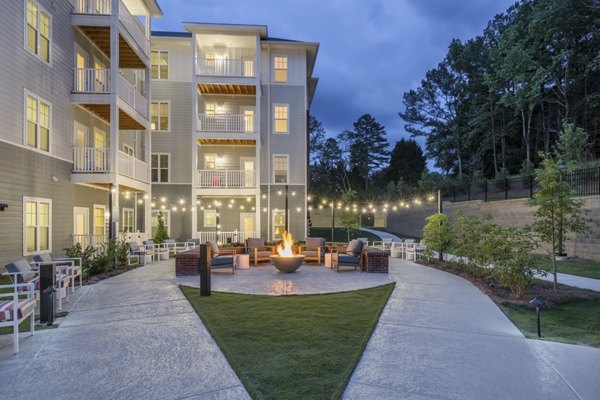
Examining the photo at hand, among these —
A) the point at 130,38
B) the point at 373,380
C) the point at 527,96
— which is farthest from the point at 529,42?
the point at 373,380

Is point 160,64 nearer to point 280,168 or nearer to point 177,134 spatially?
point 177,134

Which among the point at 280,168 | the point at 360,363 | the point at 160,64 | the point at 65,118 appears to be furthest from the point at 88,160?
the point at 360,363

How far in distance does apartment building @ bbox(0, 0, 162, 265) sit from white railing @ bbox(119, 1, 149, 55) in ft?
0.16

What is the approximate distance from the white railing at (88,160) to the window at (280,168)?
8.95 m

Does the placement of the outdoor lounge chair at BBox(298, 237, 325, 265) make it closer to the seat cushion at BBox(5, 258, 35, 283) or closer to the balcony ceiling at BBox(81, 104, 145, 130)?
the seat cushion at BBox(5, 258, 35, 283)

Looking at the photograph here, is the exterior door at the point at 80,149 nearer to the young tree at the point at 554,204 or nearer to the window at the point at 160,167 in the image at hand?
the window at the point at 160,167

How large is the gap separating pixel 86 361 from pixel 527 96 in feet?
98.6

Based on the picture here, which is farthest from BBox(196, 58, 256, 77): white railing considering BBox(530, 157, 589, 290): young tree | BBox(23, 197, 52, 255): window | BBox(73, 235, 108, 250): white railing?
BBox(530, 157, 589, 290): young tree

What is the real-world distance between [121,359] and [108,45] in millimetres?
15028

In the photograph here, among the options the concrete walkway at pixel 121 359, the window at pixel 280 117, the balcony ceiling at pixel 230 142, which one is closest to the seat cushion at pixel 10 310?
the concrete walkway at pixel 121 359

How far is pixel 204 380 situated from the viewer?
406cm

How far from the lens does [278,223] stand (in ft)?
69.6

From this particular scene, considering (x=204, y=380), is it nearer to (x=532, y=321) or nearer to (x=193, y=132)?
(x=532, y=321)

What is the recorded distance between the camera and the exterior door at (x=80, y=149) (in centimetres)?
1366
